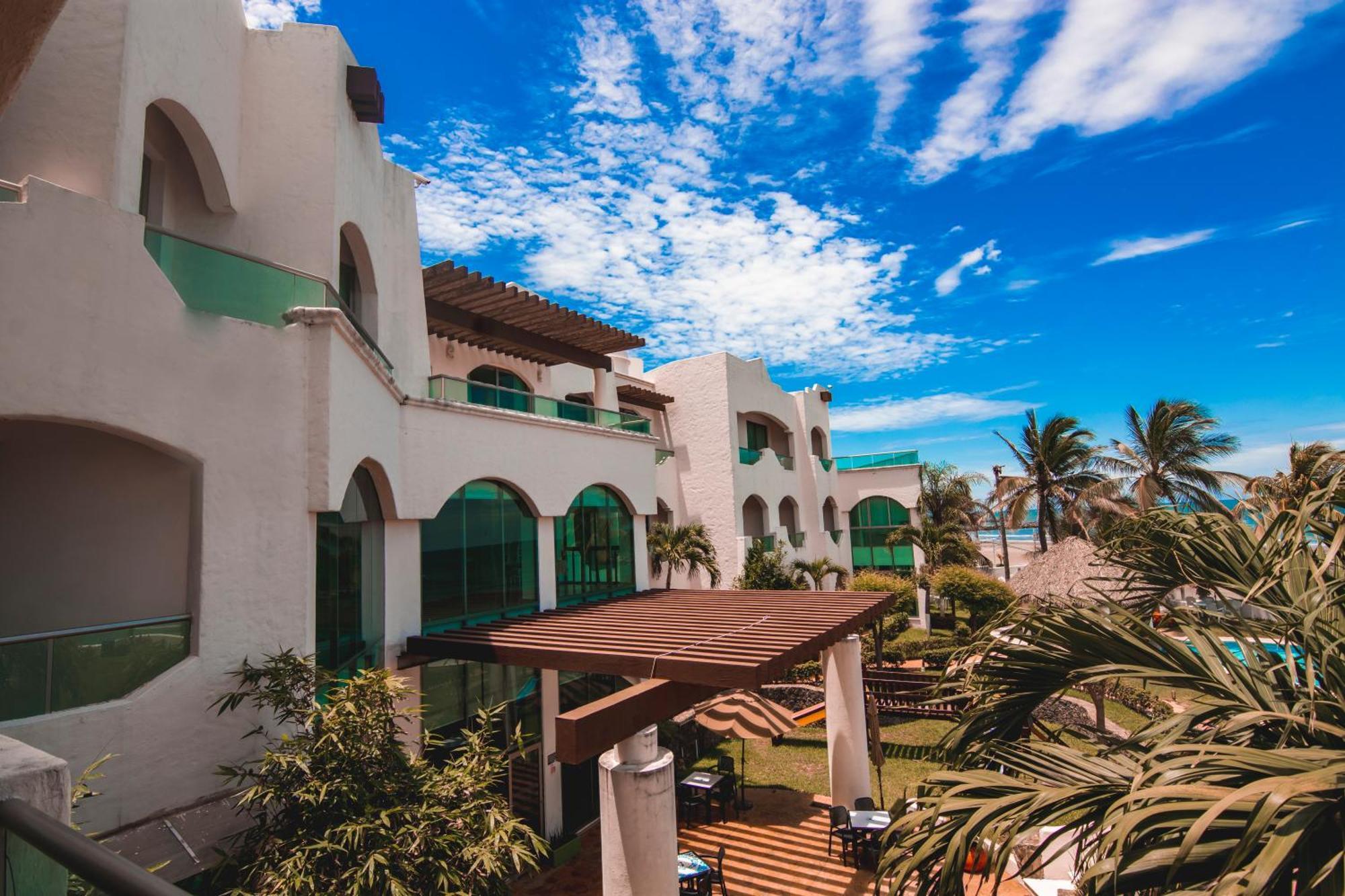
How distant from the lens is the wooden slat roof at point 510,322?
573 inches

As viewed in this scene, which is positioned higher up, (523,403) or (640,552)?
(523,403)

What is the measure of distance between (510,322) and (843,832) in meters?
12.4

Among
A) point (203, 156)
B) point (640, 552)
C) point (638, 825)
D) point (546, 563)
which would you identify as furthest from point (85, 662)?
point (640, 552)

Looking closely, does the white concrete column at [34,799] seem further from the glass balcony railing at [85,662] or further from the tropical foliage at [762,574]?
the tropical foliage at [762,574]

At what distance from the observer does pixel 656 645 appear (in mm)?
9164

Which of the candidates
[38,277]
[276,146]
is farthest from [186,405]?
[276,146]

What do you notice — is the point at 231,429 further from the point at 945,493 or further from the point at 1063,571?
the point at 945,493

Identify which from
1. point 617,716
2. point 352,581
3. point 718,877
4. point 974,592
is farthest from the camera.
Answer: point 974,592

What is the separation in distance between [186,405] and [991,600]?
25970 millimetres

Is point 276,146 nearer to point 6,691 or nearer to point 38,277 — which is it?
point 38,277

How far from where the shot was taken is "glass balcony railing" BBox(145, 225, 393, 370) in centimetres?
672

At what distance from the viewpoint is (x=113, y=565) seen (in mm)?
7141

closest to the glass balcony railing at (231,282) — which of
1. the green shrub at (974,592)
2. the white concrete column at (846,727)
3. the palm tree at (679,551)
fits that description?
the white concrete column at (846,727)

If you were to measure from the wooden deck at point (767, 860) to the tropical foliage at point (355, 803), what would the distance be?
489 cm
